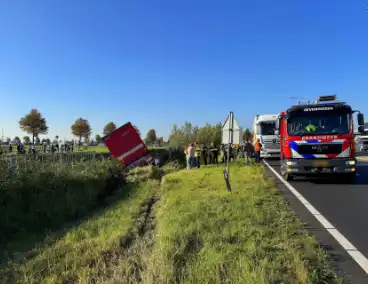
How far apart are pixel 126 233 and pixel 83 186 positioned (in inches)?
287

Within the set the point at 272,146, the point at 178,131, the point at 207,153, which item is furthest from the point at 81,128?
the point at 272,146

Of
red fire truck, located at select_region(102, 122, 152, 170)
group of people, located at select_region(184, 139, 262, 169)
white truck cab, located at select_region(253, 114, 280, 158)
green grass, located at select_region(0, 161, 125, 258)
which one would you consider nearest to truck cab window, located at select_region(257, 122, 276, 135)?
white truck cab, located at select_region(253, 114, 280, 158)

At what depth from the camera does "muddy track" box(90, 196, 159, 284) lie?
4.83 m

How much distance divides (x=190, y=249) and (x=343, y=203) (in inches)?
215

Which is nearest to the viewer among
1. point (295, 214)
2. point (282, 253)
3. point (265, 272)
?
point (265, 272)

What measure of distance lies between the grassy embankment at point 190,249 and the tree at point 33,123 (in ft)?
159

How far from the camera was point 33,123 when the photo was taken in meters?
52.3

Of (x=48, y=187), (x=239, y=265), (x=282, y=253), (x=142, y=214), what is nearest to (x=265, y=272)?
(x=239, y=265)

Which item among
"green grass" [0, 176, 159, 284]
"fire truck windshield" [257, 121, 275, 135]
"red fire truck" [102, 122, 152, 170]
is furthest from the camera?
"fire truck windshield" [257, 121, 275, 135]

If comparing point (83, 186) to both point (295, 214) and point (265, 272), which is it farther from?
point (265, 272)

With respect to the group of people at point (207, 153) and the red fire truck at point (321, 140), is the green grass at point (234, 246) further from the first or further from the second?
the group of people at point (207, 153)

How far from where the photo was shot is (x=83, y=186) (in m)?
→ 13.5

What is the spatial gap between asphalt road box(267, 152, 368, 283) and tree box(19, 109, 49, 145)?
47.5 meters

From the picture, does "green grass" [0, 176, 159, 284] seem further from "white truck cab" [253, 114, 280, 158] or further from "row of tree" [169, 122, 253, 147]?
"row of tree" [169, 122, 253, 147]
